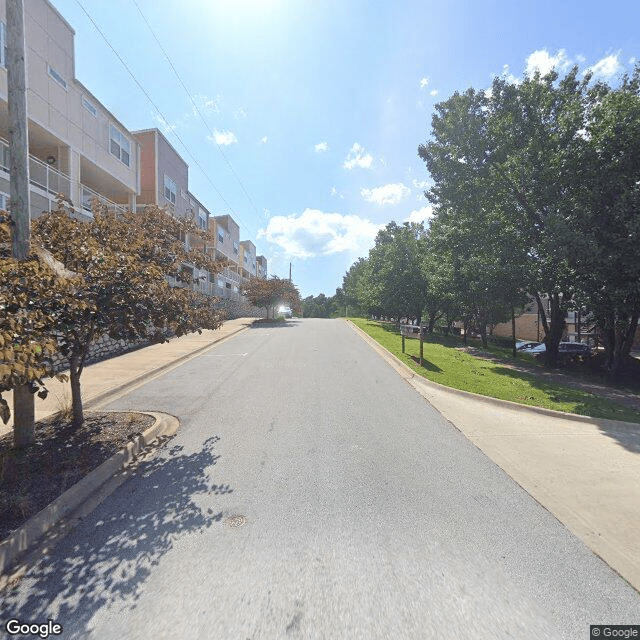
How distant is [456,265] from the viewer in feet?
63.1

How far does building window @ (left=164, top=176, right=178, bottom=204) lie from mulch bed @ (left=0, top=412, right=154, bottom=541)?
22964mm

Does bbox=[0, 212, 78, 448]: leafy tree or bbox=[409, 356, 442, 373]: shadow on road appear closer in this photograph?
bbox=[0, 212, 78, 448]: leafy tree

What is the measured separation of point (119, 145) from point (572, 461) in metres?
22.7

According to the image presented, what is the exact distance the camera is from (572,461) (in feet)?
17.1

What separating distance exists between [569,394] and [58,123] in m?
20.4

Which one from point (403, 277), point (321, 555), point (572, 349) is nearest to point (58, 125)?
point (321, 555)

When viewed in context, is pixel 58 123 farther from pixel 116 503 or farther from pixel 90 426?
pixel 116 503

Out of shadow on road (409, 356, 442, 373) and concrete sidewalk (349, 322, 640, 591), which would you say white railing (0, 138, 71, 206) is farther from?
concrete sidewalk (349, 322, 640, 591)

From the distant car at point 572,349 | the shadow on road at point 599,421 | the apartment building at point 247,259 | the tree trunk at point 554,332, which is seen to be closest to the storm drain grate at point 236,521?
the shadow on road at point 599,421

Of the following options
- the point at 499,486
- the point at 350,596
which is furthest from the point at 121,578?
the point at 499,486

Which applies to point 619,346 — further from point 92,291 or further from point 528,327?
point 528,327

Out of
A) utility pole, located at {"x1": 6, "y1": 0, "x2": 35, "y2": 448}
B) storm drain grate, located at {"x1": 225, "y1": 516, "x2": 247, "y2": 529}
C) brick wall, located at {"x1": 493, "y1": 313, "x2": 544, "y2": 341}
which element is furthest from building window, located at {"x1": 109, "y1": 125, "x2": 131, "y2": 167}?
brick wall, located at {"x1": 493, "y1": 313, "x2": 544, "y2": 341}

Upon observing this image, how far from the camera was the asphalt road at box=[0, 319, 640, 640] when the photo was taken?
2.50 meters

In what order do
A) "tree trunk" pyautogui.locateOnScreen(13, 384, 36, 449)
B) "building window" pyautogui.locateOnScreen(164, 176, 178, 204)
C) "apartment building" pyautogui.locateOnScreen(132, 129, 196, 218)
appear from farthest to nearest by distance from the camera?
"building window" pyautogui.locateOnScreen(164, 176, 178, 204) → "apartment building" pyautogui.locateOnScreen(132, 129, 196, 218) → "tree trunk" pyautogui.locateOnScreen(13, 384, 36, 449)
